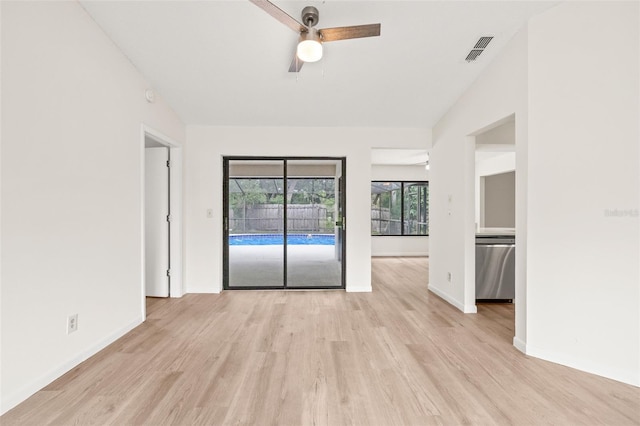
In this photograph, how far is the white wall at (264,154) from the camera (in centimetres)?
450

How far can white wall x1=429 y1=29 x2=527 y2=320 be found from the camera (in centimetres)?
269

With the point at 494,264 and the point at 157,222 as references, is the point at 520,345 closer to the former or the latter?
the point at 494,264

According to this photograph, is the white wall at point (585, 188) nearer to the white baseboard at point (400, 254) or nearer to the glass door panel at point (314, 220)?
the glass door panel at point (314, 220)

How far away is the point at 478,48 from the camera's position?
2.96 metres

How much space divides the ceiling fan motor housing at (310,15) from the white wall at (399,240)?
602 cm

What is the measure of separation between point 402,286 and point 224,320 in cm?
280

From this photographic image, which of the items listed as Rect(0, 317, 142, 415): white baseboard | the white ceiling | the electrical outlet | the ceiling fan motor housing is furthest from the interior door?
the ceiling fan motor housing

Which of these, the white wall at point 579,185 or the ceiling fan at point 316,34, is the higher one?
the ceiling fan at point 316,34

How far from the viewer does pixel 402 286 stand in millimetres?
4938

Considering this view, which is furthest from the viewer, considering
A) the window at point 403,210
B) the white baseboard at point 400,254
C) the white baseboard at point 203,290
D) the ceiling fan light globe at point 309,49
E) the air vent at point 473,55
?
the window at point 403,210

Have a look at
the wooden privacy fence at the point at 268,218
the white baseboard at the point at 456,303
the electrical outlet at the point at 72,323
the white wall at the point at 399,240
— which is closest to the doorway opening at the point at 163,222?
Answer: the wooden privacy fence at the point at 268,218

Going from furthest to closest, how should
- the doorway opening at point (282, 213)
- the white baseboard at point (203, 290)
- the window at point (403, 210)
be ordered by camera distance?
the window at point (403, 210) → the doorway opening at point (282, 213) → the white baseboard at point (203, 290)

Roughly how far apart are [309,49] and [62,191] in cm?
204

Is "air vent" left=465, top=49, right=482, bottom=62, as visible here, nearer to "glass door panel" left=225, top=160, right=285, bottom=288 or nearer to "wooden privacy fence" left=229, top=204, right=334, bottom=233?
"glass door panel" left=225, top=160, right=285, bottom=288
